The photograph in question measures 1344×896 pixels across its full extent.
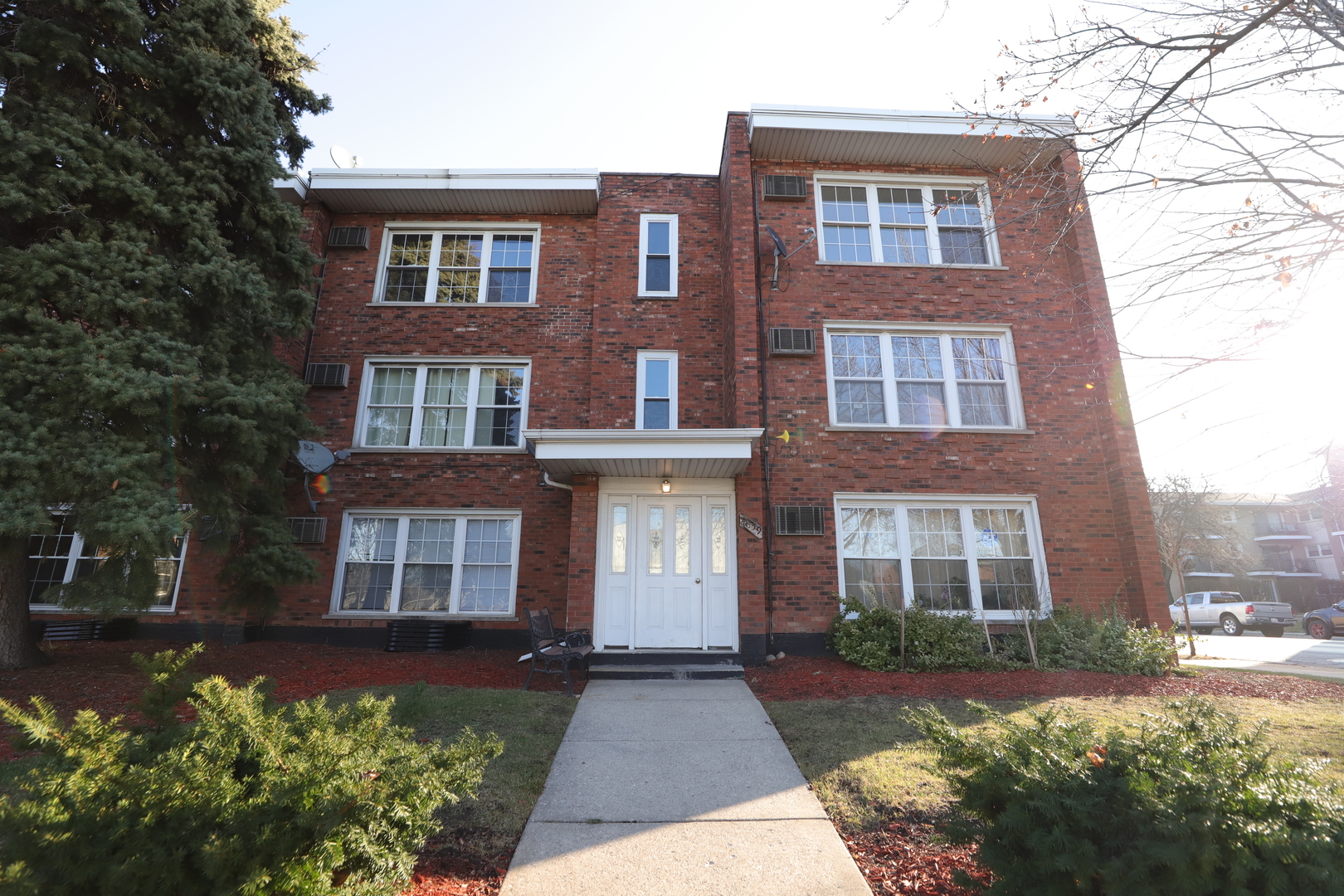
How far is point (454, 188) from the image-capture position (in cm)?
1187

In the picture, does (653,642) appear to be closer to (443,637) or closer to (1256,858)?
(443,637)

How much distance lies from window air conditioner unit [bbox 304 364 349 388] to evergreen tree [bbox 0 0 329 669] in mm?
2250

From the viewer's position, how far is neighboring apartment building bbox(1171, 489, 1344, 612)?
1284 inches

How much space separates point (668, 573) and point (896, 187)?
8.54 metres

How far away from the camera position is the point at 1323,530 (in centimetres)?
3759

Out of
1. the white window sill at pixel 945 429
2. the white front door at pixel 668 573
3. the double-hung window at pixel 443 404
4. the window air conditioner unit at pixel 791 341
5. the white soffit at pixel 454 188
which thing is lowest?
the white front door at pixel 668 573

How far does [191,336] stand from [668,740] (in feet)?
26.5

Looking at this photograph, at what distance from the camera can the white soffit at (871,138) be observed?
424 inches

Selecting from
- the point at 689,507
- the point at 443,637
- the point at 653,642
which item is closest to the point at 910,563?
the point at 689,507

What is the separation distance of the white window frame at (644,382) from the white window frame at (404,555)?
113 inches

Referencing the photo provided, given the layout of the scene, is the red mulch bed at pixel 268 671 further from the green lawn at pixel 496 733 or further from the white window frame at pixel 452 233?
the white window frame at pixel 452 233

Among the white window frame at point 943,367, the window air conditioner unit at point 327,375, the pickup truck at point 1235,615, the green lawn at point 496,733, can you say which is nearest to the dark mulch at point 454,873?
the green lawn at point 496,733

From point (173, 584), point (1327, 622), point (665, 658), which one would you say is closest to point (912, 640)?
point (665, 658)

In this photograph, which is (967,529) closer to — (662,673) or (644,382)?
(662,673)
